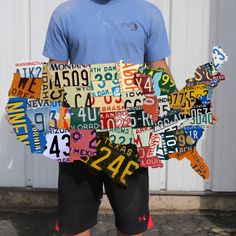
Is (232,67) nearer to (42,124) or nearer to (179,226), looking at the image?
(179,226)

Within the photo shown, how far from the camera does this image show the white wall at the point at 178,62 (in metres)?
4.11

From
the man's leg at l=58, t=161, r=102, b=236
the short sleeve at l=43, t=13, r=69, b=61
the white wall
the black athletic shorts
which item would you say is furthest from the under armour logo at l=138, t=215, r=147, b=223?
→ the white wall

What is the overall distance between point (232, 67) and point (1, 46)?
2.03m

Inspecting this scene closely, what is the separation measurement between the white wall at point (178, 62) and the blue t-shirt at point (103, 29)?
64.9 inches

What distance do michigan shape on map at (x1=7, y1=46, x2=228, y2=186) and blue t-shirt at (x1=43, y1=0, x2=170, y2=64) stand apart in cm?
11

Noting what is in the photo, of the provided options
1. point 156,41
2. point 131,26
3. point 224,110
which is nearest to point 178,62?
point 224,110

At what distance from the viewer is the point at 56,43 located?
2.54 metres

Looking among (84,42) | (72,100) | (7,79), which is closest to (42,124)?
(72,100)

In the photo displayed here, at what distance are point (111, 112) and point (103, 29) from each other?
1.39 feet

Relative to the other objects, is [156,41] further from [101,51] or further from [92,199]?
[92,199]

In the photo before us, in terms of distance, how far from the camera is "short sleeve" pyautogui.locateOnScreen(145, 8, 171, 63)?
2.53 m

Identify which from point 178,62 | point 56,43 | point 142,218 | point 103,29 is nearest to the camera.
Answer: point 103,29

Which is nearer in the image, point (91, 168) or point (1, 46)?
point (91, 168)

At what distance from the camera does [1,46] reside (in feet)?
13.8
